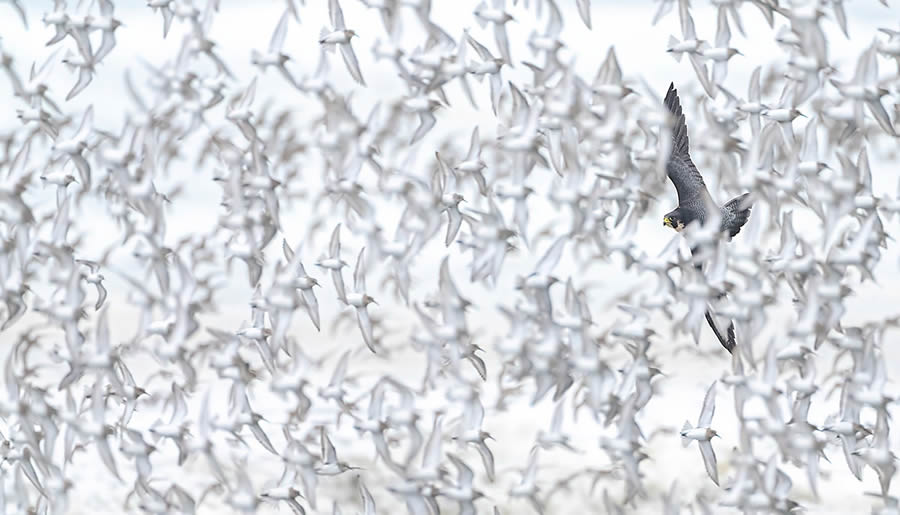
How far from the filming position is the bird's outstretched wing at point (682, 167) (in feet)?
20.3

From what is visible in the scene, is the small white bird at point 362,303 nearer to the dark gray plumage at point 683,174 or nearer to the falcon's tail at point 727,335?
the falcon's tail at point 727,335

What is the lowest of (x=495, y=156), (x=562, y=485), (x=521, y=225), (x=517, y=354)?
(x=562, y=485)

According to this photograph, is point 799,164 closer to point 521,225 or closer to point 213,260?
point 521,225

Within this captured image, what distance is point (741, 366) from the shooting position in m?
4.32

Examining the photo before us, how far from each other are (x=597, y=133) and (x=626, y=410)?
3.41 feet

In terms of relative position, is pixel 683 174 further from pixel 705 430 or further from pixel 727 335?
pixel 705 430

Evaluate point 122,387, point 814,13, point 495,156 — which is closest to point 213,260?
point 122,387

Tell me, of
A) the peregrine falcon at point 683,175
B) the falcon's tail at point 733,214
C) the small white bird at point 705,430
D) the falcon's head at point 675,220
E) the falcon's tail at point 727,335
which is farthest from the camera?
the falcon's head at point 675,220

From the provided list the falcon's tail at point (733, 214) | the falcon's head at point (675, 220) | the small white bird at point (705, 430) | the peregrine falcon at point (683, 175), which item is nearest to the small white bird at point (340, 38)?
the small white bird at point (705, 430)

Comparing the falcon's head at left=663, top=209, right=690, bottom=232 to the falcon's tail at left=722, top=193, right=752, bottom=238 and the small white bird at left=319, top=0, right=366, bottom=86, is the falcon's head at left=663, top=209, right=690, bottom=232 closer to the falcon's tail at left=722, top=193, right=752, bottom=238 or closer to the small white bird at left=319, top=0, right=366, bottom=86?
the falcon's tail at left=722, top=193, right=752, bottom=238

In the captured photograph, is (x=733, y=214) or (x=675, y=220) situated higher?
(x=675, y=220)

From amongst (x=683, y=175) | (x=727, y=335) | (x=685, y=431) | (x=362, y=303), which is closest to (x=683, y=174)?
(x=683, y=175)

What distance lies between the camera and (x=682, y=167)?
20.4 feet

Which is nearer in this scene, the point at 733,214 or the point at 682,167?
the point at 733,214
